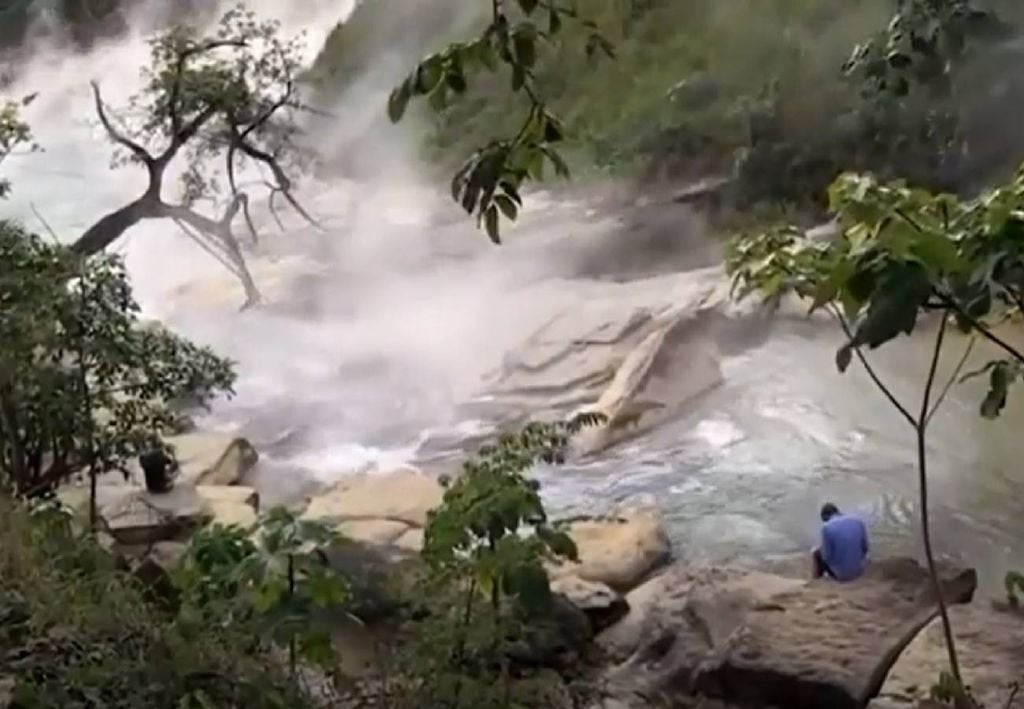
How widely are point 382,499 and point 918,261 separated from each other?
3.11 m

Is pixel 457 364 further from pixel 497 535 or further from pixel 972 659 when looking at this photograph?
pixel 497 535

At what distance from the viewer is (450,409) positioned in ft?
17.6

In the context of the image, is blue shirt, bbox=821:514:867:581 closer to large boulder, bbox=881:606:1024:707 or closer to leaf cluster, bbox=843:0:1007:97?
large boulder, bbox=881:606:1024:707

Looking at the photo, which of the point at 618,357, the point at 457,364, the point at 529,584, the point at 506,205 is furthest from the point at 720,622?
the point at 457,364

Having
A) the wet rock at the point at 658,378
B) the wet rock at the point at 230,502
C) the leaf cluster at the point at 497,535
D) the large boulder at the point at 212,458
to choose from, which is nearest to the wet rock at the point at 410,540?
the wet rock at the point at 230,502

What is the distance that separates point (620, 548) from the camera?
3877 mm

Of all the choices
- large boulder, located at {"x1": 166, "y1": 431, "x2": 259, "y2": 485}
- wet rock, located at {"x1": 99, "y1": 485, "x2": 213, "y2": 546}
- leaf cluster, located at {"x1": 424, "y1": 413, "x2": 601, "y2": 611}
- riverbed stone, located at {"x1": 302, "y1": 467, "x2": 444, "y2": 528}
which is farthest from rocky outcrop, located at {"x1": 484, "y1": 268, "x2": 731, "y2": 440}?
leaf cluster, located at {"x1": 424, "y1": 413, "x2": 601, "y2": 611}

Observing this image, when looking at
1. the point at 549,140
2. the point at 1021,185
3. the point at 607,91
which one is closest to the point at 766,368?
the point at 607,91

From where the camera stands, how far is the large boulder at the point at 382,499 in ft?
13.6

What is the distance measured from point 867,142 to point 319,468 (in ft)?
10.4

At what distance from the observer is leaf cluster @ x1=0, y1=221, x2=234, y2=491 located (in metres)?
2.84

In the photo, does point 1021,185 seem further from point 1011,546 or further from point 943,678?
point 1011,546

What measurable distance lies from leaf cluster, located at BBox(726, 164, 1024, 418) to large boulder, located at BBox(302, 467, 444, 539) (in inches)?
101

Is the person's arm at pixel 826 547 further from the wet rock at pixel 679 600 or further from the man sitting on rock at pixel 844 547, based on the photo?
the wet rock at pixel 679 600
